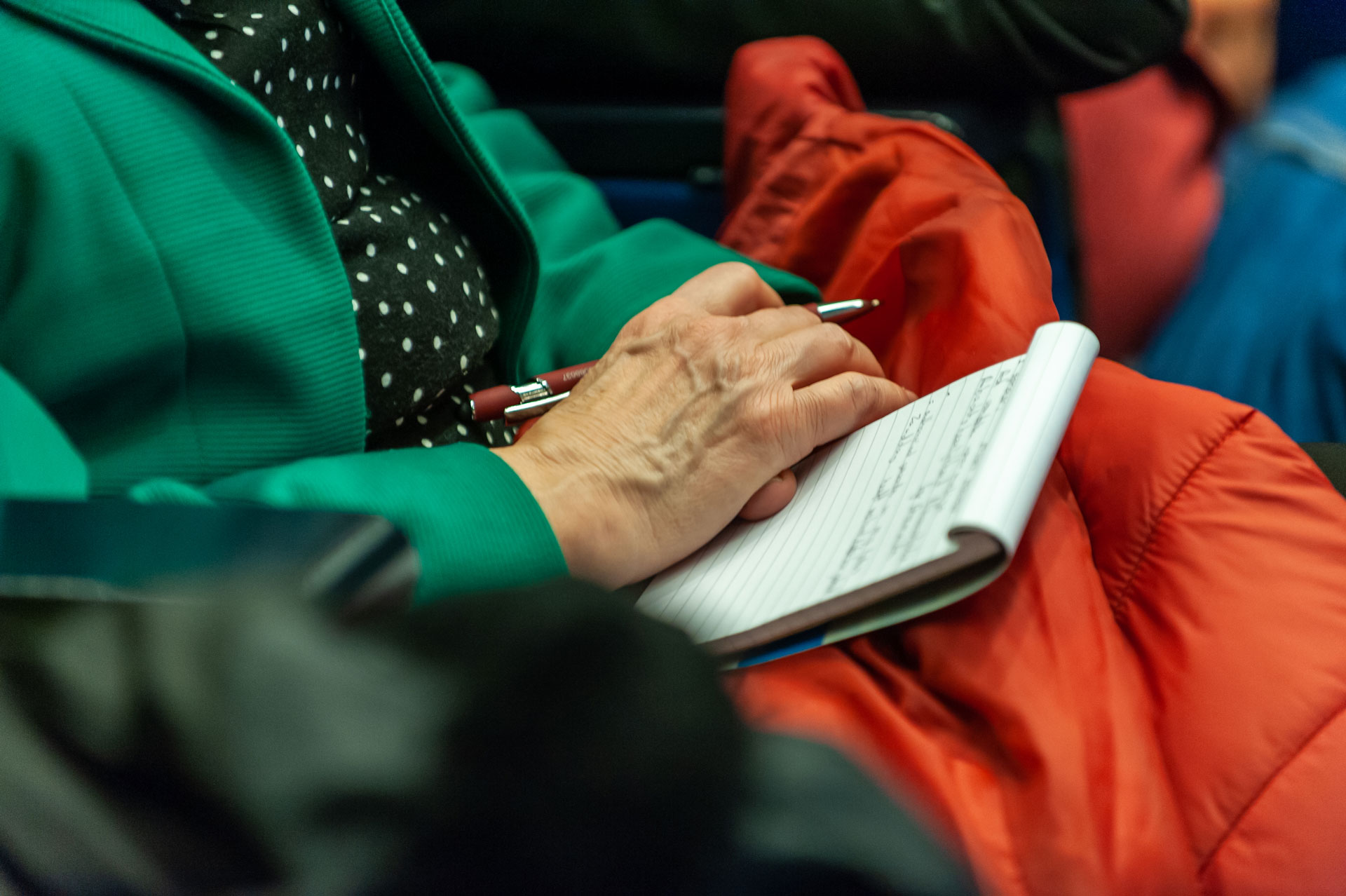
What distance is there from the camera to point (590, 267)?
0.76 meters

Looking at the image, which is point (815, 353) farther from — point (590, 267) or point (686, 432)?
point (590, 267)

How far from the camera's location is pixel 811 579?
1.34 ft

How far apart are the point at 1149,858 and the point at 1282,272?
31.3 inches

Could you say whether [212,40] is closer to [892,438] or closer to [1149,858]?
[892,438]

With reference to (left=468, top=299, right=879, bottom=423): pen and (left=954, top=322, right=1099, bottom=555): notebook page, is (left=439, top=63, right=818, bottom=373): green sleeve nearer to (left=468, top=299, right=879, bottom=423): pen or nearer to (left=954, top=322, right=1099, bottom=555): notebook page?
(left=468, top=299, right=879, bottom=423): pen

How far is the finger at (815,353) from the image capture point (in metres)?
0.52

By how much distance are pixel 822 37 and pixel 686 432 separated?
2.10ft

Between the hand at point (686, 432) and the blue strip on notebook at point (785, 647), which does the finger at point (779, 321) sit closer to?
the hand at point (686, 432)

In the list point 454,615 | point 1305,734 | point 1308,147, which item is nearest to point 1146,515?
point 1305,734

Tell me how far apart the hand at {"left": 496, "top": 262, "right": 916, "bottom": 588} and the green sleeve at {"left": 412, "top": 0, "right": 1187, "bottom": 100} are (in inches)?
20.6

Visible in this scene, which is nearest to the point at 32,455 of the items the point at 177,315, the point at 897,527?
the point at 177,315

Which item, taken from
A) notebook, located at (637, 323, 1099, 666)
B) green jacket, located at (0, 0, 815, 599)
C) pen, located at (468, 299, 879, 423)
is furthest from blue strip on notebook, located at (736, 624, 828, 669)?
pen, located at (468, 299, 879, 423)

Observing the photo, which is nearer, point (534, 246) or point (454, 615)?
point (454, 615)

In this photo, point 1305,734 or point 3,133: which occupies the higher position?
point 3,133
